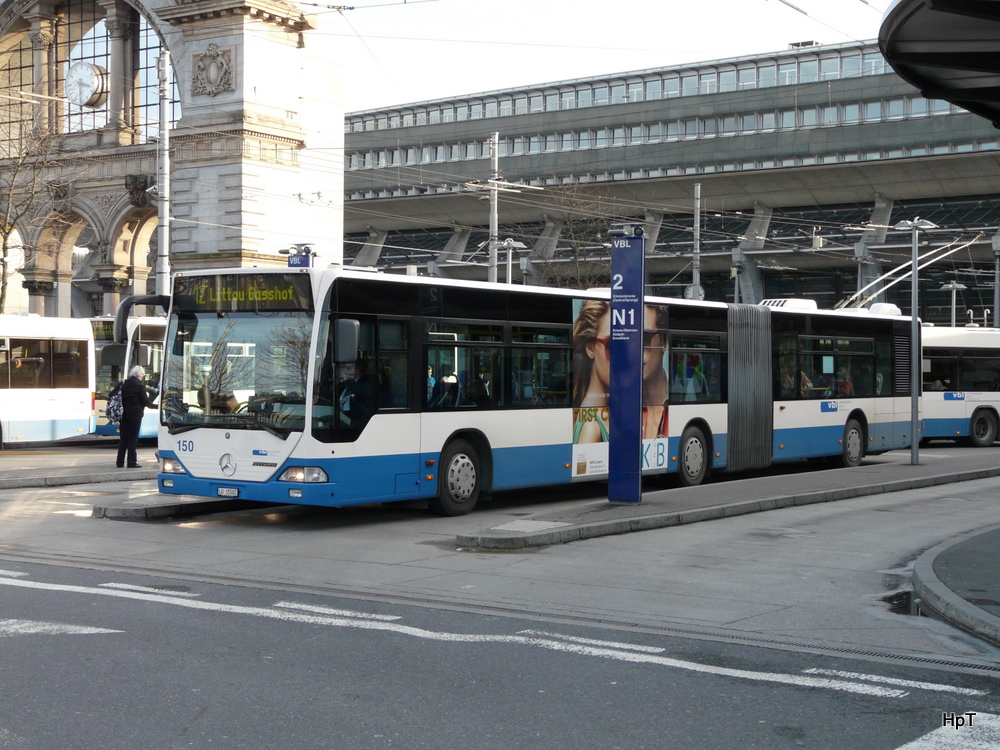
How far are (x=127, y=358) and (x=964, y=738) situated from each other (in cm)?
2625

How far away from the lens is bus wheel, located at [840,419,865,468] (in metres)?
23.1

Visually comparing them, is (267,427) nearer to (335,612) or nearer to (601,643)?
(335,612)

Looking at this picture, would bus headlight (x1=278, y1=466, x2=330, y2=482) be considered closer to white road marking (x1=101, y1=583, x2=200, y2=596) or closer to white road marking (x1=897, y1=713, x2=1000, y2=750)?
white road marking (x1=101, y1=583, x2=200, y2=596)

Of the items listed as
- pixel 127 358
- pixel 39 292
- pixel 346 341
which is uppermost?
pixel 39 292

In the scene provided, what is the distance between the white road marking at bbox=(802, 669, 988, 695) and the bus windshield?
24.0ft

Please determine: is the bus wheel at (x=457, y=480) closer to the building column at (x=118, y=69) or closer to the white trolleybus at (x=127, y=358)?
the white trolleybus at (x=127, y=358)

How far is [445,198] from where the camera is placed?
226 feet

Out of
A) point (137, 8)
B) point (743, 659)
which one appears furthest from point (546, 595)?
point (137, 8)

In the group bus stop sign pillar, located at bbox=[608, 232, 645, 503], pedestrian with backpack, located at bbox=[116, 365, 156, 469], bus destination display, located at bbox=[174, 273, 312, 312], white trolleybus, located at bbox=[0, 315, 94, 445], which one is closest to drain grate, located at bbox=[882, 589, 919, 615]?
bus stop sign pillar, located at bbox=[608, 232, 645, 503]

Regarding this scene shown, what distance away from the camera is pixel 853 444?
23.4 m

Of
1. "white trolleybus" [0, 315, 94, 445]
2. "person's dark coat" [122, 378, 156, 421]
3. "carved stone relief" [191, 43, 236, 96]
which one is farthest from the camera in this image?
"carved stone relief" [191, 43, 236, 96]

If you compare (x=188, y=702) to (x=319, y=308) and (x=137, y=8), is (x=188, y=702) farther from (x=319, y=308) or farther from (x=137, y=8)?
(x=137, y=8)

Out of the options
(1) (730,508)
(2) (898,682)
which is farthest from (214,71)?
(2) (898,682)

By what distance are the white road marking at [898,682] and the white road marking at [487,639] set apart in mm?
140
